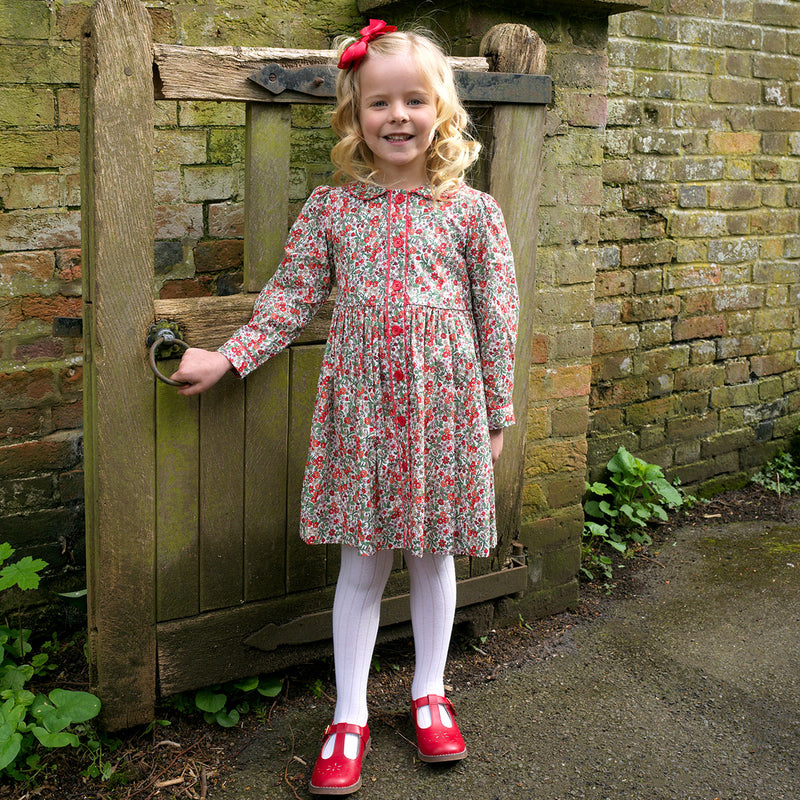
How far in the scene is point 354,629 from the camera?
232 cm

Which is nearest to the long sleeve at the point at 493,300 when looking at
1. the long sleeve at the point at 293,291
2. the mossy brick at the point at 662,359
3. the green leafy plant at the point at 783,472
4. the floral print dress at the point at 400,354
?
the floral print dress at the point at 400,354

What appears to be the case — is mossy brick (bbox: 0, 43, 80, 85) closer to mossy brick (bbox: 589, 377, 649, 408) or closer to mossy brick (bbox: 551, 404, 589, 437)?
mossy brick (bbox: 551, 404, 589, 437)

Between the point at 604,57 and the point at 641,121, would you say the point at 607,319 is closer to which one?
the point at 641,121

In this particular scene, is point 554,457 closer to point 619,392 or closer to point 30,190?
point 619,392

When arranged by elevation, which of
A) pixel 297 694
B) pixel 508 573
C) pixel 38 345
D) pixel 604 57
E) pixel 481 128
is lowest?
pixel 297 694

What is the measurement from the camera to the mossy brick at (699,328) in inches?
165

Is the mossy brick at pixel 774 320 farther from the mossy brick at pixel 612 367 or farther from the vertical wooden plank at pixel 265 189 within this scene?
the vertical wooden plank at pixel 265 189

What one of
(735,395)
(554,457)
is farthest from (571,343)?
(735,395)

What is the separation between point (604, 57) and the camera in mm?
2916

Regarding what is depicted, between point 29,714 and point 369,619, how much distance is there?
3.13 feet

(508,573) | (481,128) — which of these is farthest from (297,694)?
(481,128)

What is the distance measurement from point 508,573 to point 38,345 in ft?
5.40

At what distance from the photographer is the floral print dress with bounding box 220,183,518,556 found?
215 cm

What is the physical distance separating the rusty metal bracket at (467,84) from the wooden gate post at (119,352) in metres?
0.30
